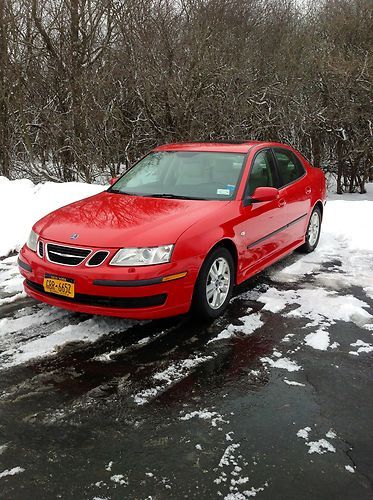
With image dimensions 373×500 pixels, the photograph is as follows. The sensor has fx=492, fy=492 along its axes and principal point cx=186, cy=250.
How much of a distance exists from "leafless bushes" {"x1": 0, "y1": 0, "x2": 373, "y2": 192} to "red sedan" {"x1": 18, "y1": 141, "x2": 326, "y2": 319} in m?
8.42

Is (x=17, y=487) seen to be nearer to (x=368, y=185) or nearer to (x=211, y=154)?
(x=211, y=154)

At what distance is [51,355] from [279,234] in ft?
9.58

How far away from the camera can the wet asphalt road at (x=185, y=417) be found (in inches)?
95.1

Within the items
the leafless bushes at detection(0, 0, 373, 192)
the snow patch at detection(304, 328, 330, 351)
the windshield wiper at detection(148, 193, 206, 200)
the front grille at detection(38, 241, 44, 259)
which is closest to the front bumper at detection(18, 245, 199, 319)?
the front grille at detection(38, 241, 44, 259)

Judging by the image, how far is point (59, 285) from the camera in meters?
3.90

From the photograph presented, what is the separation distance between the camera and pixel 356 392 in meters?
3.26

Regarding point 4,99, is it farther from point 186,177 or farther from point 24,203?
point 186,177

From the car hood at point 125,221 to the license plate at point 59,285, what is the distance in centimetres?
30

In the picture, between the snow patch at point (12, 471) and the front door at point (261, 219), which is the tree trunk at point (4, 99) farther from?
the snow patch at point (12, 471)

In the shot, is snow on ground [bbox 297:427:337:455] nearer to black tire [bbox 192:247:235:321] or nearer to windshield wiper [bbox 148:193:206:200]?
black tire [bbox 192:247:235:321]

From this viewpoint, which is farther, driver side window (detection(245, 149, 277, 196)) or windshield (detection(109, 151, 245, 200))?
driver side window (detection(245, 149, 277, 196))

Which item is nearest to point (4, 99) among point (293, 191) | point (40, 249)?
point (293, 191)

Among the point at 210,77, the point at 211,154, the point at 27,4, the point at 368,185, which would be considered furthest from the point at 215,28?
the point at 211,154

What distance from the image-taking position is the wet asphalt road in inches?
95.1
